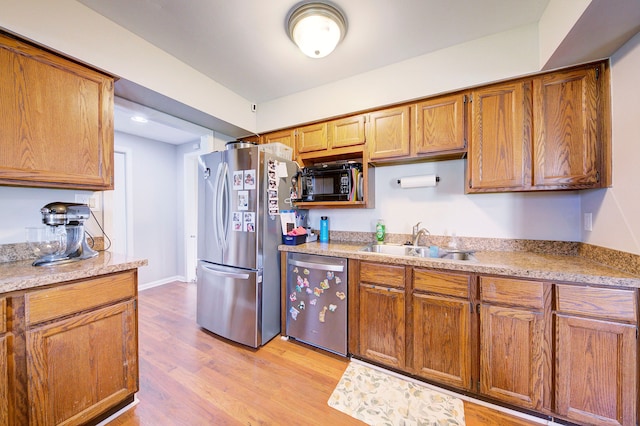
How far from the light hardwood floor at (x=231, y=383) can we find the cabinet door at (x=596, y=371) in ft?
1.14

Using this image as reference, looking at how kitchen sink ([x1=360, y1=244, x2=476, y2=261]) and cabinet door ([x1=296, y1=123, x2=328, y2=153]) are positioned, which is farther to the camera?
cabinet door ([x1=296, y1=123, x2=328, y2=153])

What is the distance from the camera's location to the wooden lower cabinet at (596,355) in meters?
1.19

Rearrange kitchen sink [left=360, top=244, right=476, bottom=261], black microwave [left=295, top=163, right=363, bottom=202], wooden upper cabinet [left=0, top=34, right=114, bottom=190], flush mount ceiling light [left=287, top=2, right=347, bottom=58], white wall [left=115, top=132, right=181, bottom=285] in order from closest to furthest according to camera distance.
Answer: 1. wooden upper cabinet [left=0, top=34, right=114, bottom=190]
2. flush mount ceiling light [left=287, top=2, right=347, bottom=58]
3. kitchen sink [left=360, top=244, right=476, bottom=261]
4. black microwave [left=295, top=163, right=363, bottom=202]
5. white wall [left=115, top=132, right=181, bottom=285]

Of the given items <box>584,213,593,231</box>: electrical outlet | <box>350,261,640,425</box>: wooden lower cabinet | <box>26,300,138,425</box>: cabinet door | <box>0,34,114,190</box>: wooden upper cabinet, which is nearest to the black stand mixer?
<box>0,34,114,190</box>: wooden upper cabinet

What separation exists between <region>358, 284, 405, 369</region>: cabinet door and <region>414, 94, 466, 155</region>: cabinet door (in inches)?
48.6

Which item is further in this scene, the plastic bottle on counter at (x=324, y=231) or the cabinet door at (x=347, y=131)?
the plastic bottle on counter at (x=324, y=231)

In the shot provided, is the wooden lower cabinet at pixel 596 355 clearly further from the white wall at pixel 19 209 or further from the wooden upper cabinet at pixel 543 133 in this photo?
the white wall at pixel 19 209

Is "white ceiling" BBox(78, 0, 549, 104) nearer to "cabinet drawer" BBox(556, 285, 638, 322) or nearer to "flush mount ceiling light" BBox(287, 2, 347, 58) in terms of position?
"flush mount ceiling light" BBox(287, 2, 347, 58)

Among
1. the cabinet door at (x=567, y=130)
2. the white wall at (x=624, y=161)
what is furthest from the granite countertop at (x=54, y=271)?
the white wall at (x=624, y=161)

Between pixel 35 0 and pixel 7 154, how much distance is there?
910 mm

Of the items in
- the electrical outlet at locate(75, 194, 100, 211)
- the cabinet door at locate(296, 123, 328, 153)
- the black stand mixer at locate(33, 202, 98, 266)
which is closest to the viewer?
the black stand mixer at locate(33, 202, 98, 266)

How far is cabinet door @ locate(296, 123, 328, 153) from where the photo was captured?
2.44 m

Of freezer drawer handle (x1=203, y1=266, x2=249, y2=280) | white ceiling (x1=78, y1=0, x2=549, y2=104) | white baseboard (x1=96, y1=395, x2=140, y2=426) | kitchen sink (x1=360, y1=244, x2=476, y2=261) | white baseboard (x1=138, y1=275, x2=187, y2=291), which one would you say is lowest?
white baseboard (x1=96, y1=395, x2=140, y2=426)

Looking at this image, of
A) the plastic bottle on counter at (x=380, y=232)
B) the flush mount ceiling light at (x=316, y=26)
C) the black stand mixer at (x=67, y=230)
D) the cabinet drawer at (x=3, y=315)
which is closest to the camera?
the cabinet drawer at (x=3, y=315)
